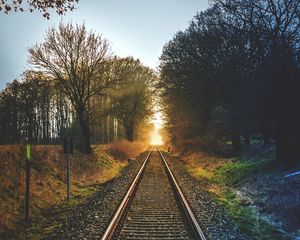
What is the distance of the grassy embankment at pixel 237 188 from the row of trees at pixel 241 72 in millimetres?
1646

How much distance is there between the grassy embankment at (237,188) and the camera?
8453mm

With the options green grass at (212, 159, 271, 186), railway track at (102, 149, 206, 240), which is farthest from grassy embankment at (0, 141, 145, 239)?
green grass at (212, 159, 271, 186)

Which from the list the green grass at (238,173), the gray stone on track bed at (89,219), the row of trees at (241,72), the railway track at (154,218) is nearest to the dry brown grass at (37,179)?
the gray stone on track bed at (89,219)

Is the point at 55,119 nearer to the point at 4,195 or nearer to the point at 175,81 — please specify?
the point at 175,81

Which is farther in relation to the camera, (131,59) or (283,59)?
(131,59)

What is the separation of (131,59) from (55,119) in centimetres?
2441

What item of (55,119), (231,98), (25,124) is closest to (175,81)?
(231,98)

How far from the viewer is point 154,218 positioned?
9.09m

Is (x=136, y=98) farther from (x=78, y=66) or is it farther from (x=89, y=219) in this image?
(x=89, y=219)

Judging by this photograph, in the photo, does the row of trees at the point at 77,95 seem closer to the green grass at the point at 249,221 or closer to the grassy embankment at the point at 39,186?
the grassy embankment at the point at 39,186

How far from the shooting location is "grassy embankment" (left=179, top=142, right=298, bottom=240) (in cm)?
845

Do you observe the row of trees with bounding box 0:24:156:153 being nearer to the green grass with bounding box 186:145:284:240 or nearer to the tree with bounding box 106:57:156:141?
the tree with bounding box 106:57:156:141

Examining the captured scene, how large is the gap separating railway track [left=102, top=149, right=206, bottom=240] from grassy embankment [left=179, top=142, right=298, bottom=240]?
1445mm

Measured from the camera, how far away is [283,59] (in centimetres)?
1478
